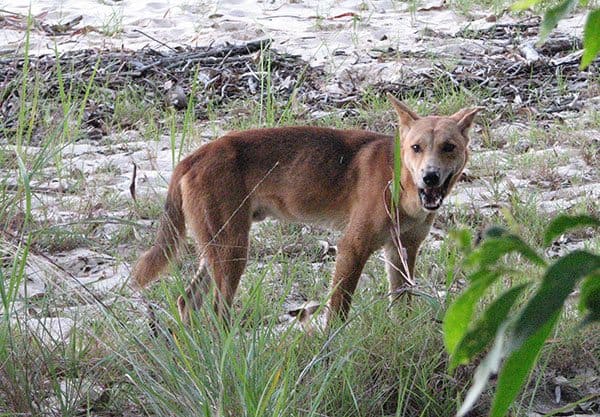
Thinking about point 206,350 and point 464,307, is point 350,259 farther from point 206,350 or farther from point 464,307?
point 464,307

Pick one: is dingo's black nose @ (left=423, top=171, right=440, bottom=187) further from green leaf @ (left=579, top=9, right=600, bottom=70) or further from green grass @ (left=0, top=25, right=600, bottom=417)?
green leaf @ (left=579, top=9, right=600, bottom=70)

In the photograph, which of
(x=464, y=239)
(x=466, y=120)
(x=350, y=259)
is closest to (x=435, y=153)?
(x=466, y=120)

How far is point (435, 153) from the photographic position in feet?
14.7

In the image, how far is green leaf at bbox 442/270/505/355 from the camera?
776 millimetres

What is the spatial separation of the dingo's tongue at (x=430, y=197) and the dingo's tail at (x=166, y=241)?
110 centimetres

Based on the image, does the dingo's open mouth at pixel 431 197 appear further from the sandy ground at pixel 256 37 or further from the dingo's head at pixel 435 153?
the sandy ground at pixel 256 37

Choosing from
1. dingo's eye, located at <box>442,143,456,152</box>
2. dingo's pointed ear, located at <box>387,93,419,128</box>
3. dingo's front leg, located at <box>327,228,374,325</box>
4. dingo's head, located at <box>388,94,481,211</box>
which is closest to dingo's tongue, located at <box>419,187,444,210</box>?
dingo's head, located at <box>388,94,481,211</box>

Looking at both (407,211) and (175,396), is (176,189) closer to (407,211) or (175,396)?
(407,211)

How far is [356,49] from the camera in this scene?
26.3 feet

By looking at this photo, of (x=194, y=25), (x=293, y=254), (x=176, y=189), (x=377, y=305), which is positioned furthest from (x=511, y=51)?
(x=377, y=305)

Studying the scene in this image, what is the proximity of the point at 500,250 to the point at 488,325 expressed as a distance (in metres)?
0.06

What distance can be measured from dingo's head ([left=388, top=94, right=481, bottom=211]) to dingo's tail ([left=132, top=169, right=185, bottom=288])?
1.08 meters

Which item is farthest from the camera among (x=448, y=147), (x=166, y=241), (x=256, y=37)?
(x=256, y=37)

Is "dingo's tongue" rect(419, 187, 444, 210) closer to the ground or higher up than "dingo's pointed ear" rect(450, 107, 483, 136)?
closer to the ground
